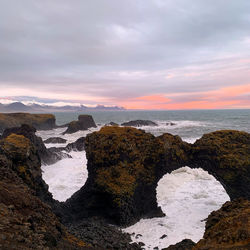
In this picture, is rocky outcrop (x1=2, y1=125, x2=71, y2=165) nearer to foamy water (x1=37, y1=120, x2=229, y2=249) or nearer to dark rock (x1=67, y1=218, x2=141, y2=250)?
foamy water (x1=37, y1=120, x2=229, y2=249)

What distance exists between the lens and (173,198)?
18.1m

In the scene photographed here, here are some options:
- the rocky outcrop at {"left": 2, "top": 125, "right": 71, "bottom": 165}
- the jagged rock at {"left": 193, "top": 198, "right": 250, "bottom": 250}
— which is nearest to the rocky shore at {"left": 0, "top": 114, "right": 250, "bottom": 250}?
the jagged rock at {"left": 193, "top": 198, "right": 250, "bottom": 250}

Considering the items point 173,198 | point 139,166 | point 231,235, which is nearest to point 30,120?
point 173,198

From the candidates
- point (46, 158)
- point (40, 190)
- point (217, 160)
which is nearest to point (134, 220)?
point (40, 190)

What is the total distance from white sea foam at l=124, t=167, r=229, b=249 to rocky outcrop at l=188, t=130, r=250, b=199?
2351mm

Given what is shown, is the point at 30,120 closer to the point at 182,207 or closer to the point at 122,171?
the point at 122,171

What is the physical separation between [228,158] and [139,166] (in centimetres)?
625

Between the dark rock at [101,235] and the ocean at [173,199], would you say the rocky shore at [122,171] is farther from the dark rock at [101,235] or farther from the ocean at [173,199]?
the ocean at [173,199]

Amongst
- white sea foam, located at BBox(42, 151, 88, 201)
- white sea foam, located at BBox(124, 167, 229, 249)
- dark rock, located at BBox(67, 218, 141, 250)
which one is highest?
dark rock, located at BBox(67, 218, 141, 250)

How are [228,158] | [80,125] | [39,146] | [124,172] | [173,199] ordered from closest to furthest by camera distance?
[124,172]
[228,158]
[173,199]
[39,146]
[80,125]

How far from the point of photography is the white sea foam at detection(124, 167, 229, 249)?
12250mm

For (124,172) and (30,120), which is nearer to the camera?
(124,172)

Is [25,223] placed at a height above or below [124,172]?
above

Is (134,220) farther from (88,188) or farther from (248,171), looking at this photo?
(248,171)
